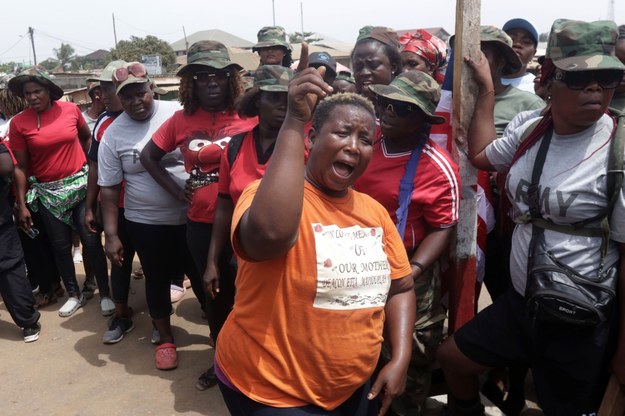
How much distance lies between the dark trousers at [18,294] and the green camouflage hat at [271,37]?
2.98 m

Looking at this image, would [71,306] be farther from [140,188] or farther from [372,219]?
[372,219]

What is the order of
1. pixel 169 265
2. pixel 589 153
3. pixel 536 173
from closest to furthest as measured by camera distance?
pixel 589 153 < pixel 536 173 < pixel 169 265

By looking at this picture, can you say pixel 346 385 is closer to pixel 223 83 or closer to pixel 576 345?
pixel 576 345

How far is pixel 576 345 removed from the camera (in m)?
2.13

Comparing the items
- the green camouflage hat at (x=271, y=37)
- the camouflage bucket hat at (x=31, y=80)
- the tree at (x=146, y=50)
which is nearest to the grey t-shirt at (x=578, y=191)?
the green camouflage hat at (x=271, y=37)

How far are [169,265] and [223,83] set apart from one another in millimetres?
1384

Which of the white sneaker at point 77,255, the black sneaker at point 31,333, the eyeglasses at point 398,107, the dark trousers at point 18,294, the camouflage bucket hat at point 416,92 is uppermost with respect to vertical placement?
the camouflage bucket hat at point 416,92

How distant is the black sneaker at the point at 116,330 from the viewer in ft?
14.2

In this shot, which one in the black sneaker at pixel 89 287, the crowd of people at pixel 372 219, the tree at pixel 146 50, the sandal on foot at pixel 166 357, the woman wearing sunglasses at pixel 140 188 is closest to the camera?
the crowd of people at pixel 372 219

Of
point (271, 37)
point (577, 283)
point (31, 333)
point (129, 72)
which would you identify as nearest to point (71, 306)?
point (31, 333)

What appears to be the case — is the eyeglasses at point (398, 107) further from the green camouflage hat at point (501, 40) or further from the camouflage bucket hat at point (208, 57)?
the camouflage bucket hat at point (208, 57)

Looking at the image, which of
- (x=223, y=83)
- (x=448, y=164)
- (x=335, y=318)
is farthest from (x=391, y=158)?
(x=223, y=83)

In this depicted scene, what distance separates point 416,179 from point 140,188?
2103 millimetres

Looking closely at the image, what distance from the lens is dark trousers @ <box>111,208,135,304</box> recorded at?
430cm
